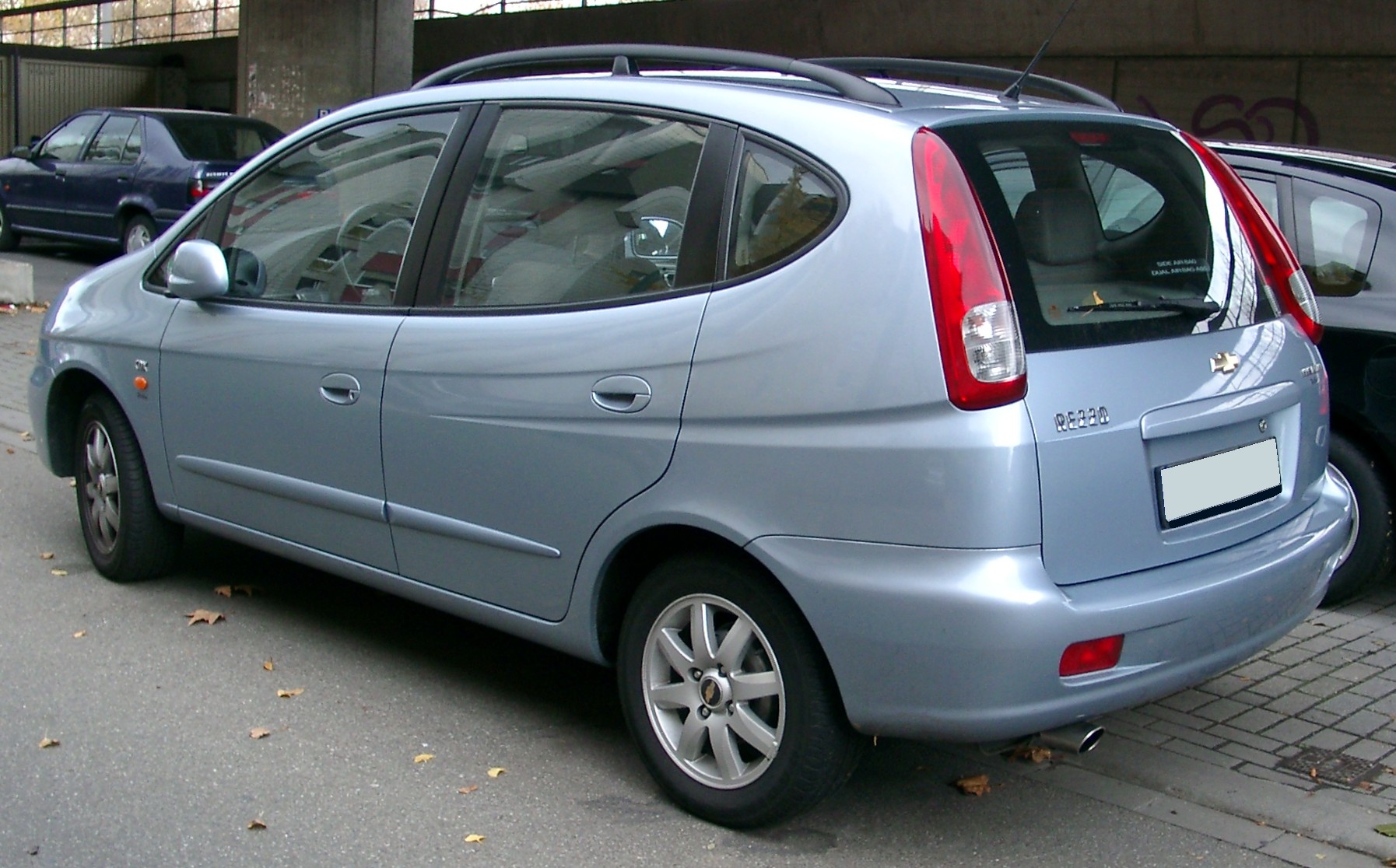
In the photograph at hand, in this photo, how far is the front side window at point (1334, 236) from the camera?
575 cm

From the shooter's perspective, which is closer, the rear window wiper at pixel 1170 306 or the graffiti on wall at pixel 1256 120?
the rear window wiper at pixel 1170 306

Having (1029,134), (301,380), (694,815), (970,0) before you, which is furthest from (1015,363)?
(970,0)

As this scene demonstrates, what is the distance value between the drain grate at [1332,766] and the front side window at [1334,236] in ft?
6.95

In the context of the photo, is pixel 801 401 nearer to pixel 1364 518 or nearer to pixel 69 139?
pixel 1364 518

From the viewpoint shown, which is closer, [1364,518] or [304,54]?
[1364,518]

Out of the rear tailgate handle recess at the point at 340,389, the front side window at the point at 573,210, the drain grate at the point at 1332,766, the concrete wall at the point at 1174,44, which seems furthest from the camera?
the concrete wall at the point at 1174,44

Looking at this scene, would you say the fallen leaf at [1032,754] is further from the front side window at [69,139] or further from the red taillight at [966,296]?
the front side window at [69,139]

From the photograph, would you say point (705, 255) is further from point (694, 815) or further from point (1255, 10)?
point (1255, 10)

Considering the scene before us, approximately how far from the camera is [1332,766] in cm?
420

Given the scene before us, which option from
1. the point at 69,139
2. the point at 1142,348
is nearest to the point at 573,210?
the point at 1142,348

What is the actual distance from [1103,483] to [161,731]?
268 cm

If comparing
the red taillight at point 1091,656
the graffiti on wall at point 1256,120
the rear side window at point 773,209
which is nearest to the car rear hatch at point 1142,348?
Answer: the red taillight at point 1091,656

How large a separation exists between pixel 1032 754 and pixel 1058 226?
1601 mm

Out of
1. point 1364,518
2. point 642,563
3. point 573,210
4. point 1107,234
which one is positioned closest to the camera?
point 1107,234
